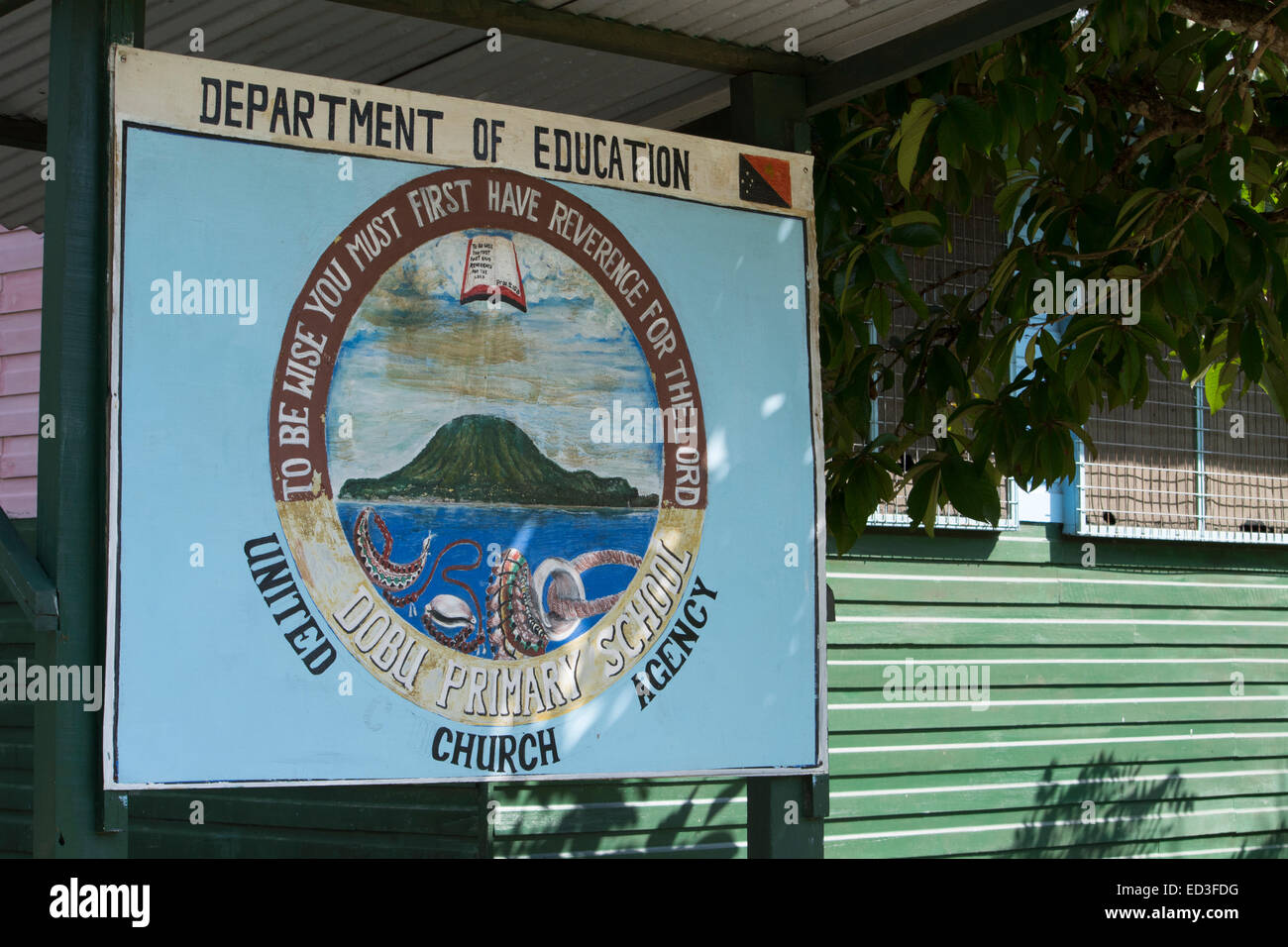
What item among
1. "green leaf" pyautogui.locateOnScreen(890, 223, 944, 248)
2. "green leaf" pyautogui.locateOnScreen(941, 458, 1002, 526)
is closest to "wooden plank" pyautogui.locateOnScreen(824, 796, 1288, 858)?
"green leaf" pyautogui.locateOnScreen(941, 458, 1002, 526)

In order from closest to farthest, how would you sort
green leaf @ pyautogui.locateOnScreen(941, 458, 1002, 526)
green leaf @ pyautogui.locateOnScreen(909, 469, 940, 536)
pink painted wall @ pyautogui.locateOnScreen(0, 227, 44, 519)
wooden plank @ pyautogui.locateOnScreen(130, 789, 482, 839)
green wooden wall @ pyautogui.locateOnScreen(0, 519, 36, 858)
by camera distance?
green leaf @ pyautogui.locateOnScreen(941, 458, 1002, 526)
green leaf @ pyautogui.locateOnScreen(909, 469, 940, 536)
wooden plank @ pyautogui.locateOnScreen(130, 789, 482, 839)
green wooden wall @ pyautogui.locateOnScreen(0, 519, 36, 858)
pink painted wall @ pyautogui.locateOnScreen(0, 227, 44, 519)

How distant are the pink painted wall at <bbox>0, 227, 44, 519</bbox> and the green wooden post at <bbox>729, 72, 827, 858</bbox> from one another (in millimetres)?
6597

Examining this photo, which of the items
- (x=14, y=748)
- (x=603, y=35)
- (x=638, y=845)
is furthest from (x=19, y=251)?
(x=603, y=35)

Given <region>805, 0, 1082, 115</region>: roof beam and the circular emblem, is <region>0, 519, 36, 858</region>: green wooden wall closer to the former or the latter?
the circular emblem

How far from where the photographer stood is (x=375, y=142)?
426cm

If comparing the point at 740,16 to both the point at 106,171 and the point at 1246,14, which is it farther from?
the point at 1246,14

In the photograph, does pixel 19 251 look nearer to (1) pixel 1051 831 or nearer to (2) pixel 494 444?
(2) pixel 494 444

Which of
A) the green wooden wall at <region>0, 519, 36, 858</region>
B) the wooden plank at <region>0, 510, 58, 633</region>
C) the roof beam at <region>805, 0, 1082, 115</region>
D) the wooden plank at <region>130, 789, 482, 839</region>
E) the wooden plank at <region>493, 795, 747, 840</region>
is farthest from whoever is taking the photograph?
the green wooden wall at <region>0, 519, 36, 858</region>

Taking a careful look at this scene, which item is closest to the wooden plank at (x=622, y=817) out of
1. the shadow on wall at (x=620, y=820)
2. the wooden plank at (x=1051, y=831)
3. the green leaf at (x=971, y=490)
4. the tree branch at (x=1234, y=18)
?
the shadow on wall at (x=620, y=820)

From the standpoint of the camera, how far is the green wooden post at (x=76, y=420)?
3.78 meters

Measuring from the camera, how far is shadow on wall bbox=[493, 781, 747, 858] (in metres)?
8.46

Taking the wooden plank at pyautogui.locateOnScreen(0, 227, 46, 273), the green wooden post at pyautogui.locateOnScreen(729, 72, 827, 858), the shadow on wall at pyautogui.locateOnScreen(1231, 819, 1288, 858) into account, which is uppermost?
the wooden plank at pyautogui.locateOnScreen(0, 227, 46, 273)

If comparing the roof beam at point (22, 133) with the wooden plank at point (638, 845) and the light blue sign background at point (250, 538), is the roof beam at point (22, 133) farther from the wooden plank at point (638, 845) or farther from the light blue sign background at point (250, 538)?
the wooden plank at point (638, 845)

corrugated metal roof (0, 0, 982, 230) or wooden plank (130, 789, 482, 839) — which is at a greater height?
corrugated metal roof (0, 0, 982, 230)
